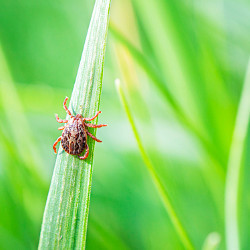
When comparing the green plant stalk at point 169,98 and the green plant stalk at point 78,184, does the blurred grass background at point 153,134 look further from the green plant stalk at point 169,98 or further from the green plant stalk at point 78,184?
the green plant stalk at point 78,184

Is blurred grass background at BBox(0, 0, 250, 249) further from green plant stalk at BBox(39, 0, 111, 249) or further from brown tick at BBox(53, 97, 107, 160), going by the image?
green plant stalk at BBox(39, 0, 111, 249)

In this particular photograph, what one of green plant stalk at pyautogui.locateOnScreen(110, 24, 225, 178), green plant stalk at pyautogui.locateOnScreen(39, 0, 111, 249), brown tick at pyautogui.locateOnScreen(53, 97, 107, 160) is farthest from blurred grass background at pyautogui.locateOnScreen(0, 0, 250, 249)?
green plant stalk at pyautogui.locateOnScreen(39, 0, 111, 249)

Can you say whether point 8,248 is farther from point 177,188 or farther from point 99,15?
point 99,15

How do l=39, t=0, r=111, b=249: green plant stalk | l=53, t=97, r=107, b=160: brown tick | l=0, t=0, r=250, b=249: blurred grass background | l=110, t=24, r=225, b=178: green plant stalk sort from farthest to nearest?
l=0, t=0, r=250, b=249: blurred grass background, l=110, t=24, r=225, b=178: green plant stalk, l=53, t=97, r=107, b=160: brown tick, l=39, t=0, r=111, b=249: green plant stalk

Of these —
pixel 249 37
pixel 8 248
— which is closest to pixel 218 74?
pixel 249 37

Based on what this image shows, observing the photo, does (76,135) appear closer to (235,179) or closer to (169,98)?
(169,98)

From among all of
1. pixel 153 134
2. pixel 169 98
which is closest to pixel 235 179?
pixel 169 98
